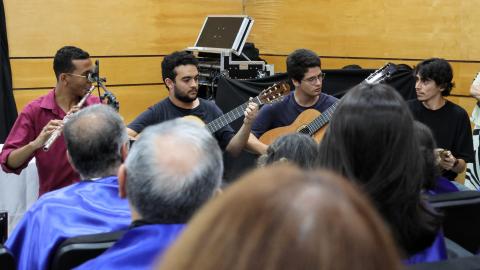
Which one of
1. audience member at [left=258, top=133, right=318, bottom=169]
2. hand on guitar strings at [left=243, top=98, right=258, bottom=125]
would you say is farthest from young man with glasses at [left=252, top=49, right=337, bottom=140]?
audience member at [left=258, top=133, right=318, bottom=169]

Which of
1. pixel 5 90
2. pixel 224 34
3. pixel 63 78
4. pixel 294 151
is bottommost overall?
pixel 5 90

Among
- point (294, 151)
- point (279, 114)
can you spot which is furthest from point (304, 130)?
point (294, 151)

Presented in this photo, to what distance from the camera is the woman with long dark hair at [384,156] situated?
57.4 inches

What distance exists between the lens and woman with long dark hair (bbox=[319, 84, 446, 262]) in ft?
4.78

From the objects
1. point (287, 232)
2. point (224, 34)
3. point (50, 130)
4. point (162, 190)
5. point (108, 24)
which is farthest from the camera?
point (108, 24)

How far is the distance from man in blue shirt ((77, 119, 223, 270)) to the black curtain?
5726 mm

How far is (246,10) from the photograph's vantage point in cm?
889

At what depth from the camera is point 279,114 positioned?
4.04 meters

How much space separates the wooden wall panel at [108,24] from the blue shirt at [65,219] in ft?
18.8

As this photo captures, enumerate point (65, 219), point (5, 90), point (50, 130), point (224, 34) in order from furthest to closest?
point (224, 34) < point (5, 90) < point (50, 130) < point (65, 219)

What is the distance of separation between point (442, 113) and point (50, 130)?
7.22 ft

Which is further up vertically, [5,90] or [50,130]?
[50,130]

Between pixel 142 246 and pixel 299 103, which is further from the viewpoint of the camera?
pixel 299 103

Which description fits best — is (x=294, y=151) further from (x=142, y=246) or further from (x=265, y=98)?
(x=265, y=98)
